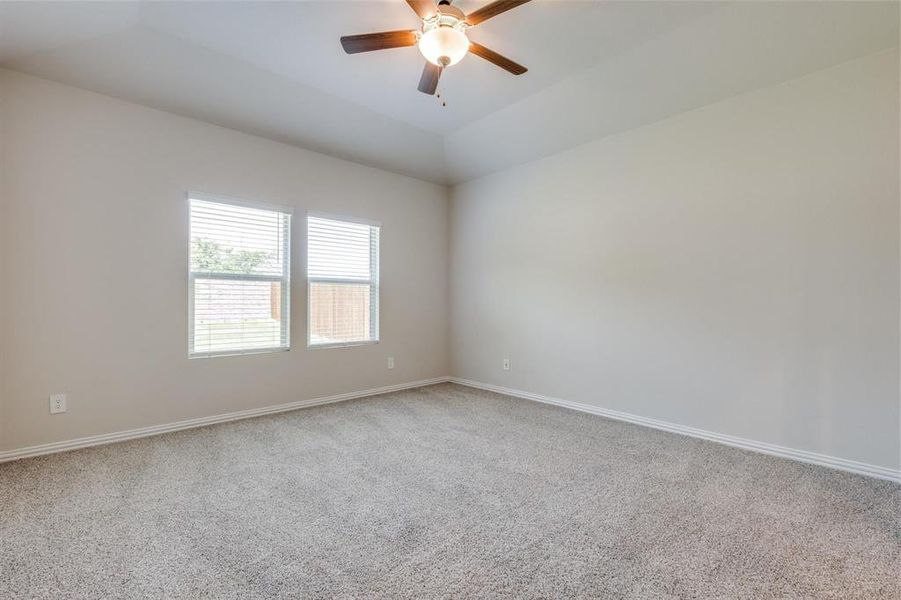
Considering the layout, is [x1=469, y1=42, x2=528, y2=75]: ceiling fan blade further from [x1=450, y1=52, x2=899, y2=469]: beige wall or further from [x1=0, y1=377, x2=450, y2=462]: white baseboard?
[x1=0, y1=377, x2=450, y2=462]: white baseboard

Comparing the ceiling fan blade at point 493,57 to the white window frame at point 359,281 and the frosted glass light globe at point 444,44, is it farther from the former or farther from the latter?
the white window frame at point 359,281

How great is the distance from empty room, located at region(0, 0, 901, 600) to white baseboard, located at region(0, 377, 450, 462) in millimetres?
21

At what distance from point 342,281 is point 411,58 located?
2.31 metres

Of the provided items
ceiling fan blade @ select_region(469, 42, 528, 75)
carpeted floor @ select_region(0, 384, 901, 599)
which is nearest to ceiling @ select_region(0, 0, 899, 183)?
ceiling fan blade @ select_region(469, 42, 528, 75)

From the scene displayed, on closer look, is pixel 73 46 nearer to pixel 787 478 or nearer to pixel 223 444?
pixel 223 444

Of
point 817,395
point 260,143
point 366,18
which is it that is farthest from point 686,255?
point 260,143

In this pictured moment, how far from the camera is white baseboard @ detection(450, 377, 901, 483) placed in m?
2.60

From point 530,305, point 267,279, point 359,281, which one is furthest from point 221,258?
point 530,305

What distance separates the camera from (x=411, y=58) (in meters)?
3.09

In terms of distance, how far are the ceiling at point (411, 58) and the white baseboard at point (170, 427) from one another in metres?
2.56

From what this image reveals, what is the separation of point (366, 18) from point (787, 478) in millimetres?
3917

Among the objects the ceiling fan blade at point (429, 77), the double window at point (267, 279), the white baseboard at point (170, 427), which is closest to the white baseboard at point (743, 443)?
the white baseboard at point (170, 427)

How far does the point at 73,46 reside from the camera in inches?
105

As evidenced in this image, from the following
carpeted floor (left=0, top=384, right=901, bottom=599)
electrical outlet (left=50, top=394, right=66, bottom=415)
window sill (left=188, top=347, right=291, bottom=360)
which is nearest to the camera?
carpeted floor (left=0, top=384, right=901, bottom=599)
